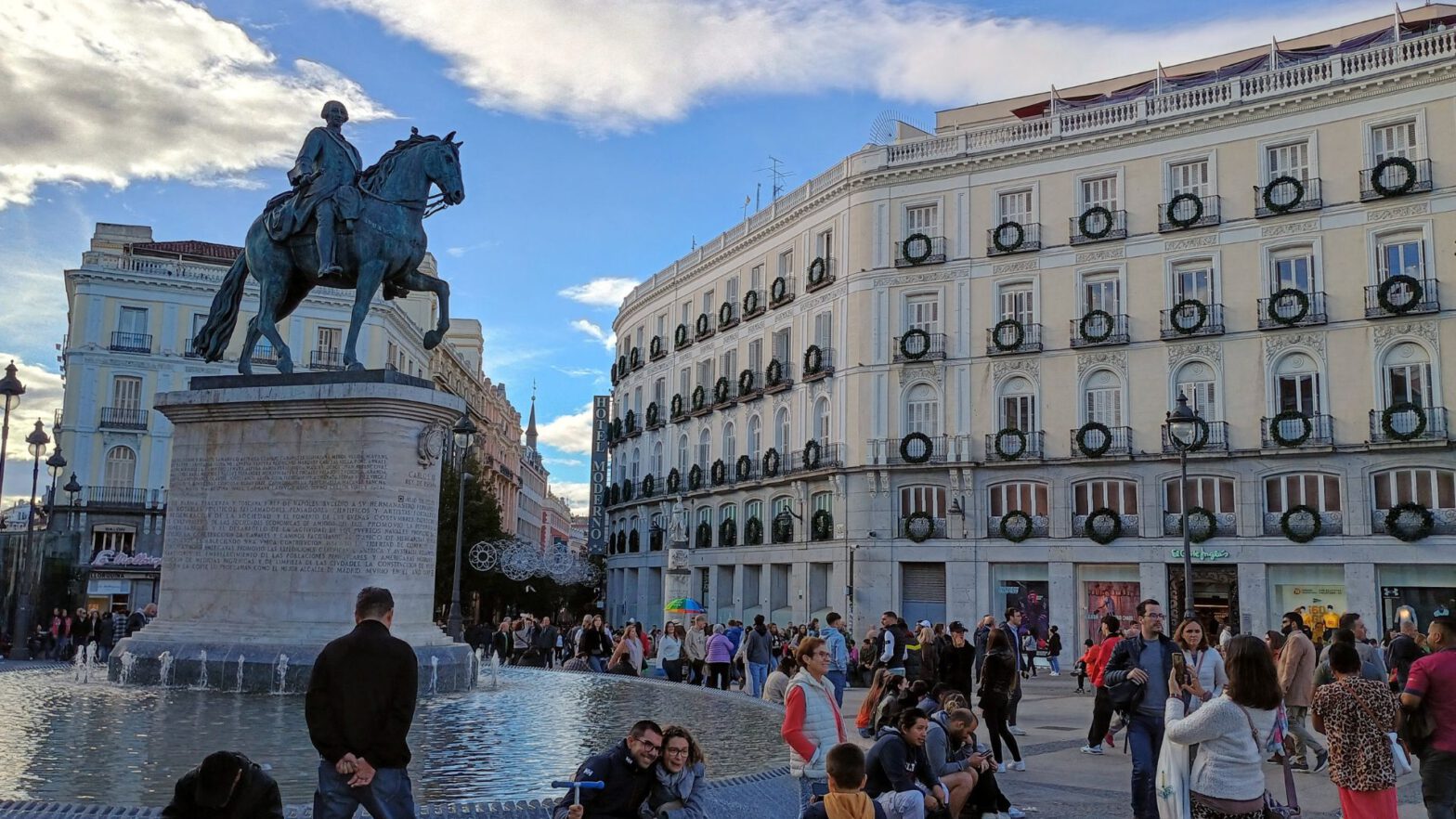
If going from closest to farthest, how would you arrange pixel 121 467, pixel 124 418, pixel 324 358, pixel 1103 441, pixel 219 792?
pixel 219 792
pixel 1103 441
pixel 121 467
pixel 124 418
pixel 324 358

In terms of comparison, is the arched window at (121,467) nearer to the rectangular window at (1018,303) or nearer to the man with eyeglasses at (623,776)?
the rectangular window at (1018,303)

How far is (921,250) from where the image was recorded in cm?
4703

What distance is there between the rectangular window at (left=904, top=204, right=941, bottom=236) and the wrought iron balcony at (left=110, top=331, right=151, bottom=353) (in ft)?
116

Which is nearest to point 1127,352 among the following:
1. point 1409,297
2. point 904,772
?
point 1409,297

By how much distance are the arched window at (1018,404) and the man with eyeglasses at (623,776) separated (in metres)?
39.8

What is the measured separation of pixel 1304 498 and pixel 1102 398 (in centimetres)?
735

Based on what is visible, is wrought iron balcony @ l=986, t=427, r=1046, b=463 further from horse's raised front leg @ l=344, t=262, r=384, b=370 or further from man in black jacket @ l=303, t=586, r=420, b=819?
man in black jacket @ l=303, t=586, r=420, b=819

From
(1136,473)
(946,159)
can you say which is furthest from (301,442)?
(946,159)

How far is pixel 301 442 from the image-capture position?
14.8 metres

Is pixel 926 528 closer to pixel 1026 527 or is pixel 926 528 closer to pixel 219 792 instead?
pixel 1026 527

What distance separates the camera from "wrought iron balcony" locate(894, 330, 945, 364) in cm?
4628

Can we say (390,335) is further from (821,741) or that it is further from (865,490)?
(821,741)

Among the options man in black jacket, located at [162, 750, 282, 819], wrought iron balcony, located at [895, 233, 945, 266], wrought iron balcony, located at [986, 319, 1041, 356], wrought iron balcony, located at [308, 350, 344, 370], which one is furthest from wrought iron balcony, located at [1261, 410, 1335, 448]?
wrought iron balcony, located at [308, 350, 344, 370]

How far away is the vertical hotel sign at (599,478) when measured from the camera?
7306 centimetres
